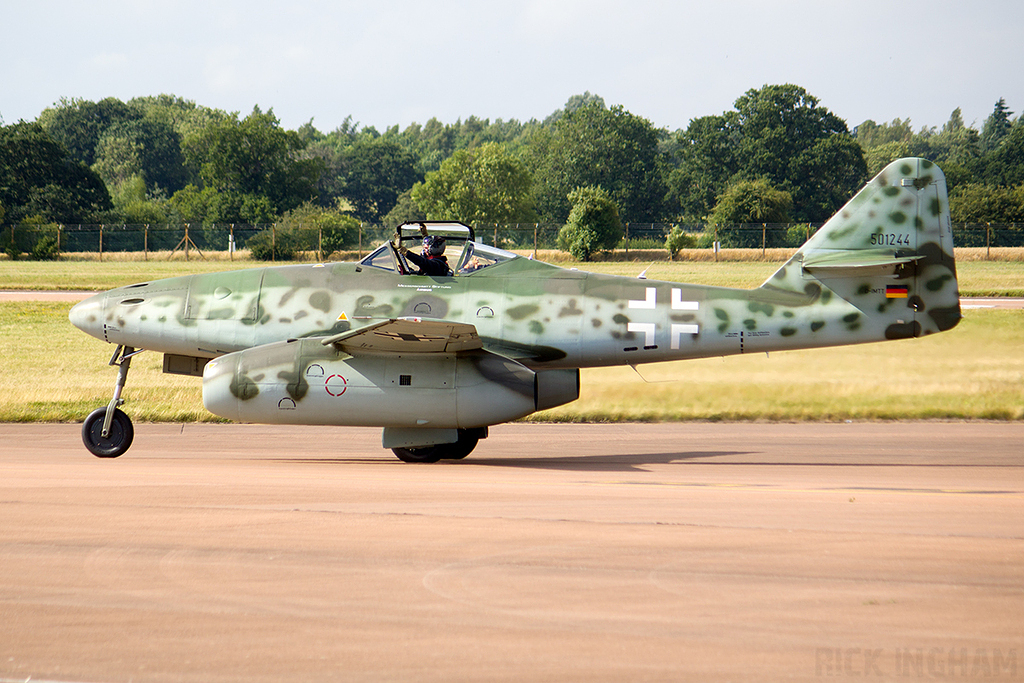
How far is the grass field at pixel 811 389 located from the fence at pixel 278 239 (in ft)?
120

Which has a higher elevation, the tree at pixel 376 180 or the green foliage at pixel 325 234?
the tree at pixel 376 180

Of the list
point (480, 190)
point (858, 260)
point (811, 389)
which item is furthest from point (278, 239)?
point (858, 260)

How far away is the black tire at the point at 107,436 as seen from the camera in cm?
1085

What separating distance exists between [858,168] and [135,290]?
103 m

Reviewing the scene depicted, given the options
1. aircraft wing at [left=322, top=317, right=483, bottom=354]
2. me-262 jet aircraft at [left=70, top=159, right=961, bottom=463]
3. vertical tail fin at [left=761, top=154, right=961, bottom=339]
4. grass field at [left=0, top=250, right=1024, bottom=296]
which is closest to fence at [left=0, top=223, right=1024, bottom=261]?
grass field at [left=0, top=250, right=1024, bottom=296]

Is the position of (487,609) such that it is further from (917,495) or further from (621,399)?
(621,399)

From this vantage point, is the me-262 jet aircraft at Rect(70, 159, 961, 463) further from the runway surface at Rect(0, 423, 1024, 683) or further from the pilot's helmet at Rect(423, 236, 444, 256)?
the runway surface at Rect(0, 423, 1024, 683)

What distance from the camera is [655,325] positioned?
1063cm

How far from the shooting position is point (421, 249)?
11.1 meters

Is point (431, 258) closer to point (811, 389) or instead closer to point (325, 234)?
point (811, 389)

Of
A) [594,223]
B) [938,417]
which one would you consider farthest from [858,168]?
[938,417]

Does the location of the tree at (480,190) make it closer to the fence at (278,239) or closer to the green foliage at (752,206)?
the fence at (278,239)

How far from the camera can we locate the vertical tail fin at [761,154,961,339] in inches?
417

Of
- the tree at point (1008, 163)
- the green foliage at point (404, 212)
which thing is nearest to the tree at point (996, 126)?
the tree at point (1008, 163)
